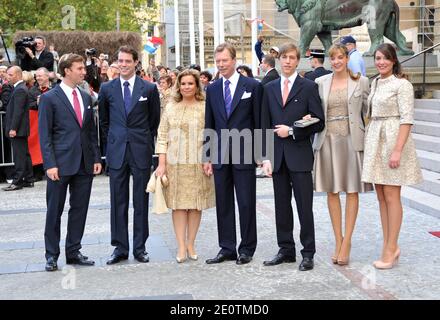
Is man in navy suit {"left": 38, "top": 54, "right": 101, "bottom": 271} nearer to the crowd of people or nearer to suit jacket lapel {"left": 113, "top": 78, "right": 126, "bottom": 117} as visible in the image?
the crowd of people

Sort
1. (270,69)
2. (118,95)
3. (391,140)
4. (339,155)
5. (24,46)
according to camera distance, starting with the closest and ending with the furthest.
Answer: (391,140) < (339,155) < (118,95) < (270,69) < (24,46)

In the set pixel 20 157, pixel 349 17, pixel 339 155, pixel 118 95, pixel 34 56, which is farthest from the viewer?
pixel 349 17

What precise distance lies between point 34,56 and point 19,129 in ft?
10.4

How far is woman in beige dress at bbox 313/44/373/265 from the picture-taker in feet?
19.7

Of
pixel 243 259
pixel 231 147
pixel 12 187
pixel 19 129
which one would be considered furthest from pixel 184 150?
pixel 12 187

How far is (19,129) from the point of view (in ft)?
36.9

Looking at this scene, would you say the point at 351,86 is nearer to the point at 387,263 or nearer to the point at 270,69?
the point at 387,263

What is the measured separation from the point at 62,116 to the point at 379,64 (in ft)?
9.37

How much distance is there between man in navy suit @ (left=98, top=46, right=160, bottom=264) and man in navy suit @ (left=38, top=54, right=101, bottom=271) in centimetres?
21

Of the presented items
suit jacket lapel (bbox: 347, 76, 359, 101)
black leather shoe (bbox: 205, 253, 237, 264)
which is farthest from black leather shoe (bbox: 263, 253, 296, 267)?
suit jacket lapel (bbox: 347, 76, 359, 101)
